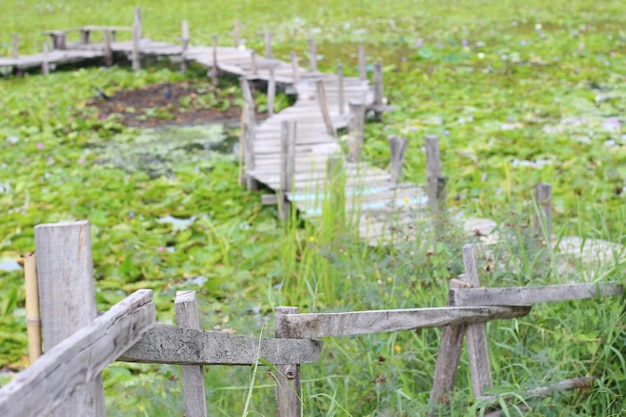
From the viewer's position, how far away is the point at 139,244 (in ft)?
16.4

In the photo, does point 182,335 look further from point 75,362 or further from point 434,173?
point 434,173

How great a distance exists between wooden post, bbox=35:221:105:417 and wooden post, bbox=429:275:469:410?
1369 mm

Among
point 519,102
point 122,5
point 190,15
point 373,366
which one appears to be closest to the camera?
point 373,366

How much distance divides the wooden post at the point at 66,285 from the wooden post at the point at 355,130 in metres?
4.76

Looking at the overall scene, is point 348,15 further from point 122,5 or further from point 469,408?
point 469,408

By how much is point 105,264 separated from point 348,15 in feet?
39.2

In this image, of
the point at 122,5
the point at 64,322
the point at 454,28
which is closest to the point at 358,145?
the point at 64,322

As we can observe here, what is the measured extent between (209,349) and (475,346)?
1.02 metres

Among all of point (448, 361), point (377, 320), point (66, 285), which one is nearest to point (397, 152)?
point (448, 361)

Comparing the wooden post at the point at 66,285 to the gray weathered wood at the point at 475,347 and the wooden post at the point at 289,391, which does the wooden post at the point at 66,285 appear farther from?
the gray weathered wood at the point at 475,347

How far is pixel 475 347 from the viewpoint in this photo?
2.43 m

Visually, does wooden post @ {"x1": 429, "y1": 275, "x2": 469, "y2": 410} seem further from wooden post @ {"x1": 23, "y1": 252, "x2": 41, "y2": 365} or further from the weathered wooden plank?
wooden post @ {"x1": 23, "y1": 252, "x2": 41, "y2": 365}

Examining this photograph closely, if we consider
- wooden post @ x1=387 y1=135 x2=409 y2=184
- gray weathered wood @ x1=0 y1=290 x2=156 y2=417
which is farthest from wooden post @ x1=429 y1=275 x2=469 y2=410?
wooden post @ x1=387 y1=135 x2=409 y2=184

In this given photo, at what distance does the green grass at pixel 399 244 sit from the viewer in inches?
108
